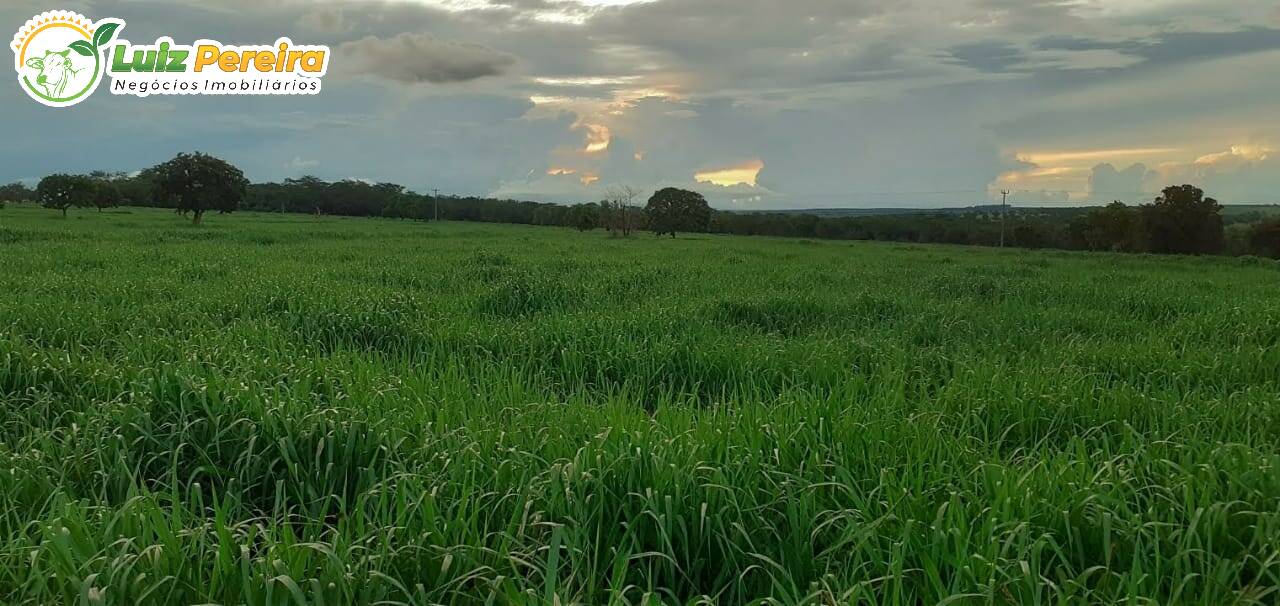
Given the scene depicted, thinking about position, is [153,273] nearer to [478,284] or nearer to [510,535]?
[478,284]

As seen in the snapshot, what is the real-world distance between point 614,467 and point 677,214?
3244 inches

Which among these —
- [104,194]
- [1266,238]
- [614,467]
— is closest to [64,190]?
[104,194]

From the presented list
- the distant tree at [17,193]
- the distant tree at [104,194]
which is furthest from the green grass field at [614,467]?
the distant tree at [17,193]

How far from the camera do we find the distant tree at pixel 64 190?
63219 mm

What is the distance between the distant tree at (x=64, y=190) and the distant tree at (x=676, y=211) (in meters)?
55.4

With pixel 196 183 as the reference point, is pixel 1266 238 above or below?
below

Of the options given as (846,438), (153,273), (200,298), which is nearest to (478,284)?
(200,298)

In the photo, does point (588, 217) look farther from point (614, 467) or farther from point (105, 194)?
point (614, 467)

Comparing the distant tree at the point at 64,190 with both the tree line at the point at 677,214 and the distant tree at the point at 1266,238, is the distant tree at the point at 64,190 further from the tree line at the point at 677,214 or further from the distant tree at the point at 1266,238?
the distant tree at the point at 1266,238

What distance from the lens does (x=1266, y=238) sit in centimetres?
6300

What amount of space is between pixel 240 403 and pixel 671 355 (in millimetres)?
3782

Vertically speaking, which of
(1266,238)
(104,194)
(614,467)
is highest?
(104,194)

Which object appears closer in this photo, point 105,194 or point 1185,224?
point 1185,224

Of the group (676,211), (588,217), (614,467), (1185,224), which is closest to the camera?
(614,467)
